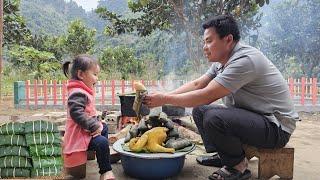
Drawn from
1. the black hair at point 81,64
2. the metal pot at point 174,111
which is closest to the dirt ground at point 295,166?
the black hair at point 81,64

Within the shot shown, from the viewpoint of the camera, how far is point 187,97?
8.16ft

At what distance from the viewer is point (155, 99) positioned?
251 centimetres

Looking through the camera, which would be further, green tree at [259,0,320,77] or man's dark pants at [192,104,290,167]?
green tree at [259,0,320,77]

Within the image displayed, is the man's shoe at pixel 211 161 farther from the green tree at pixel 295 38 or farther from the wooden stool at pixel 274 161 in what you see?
the green tree at pixel 295 38

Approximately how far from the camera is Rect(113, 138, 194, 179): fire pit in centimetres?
254

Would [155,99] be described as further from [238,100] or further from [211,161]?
[211,161]

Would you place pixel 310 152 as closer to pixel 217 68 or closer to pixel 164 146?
pixel 217 68

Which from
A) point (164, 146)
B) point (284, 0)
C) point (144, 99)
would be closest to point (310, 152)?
point (164, 146)

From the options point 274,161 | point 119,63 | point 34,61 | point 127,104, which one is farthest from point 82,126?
point 119,63

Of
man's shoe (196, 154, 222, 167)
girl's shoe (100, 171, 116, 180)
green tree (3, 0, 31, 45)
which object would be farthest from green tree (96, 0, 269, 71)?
girl's shoe (100, 171, 116, 180)

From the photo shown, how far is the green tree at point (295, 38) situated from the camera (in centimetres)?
1892

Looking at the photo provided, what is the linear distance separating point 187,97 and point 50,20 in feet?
92.0

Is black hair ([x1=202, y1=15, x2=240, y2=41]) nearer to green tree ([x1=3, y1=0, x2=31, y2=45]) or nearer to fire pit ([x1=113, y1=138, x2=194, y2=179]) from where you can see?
fire pit ([x1=113, y1=138, x2=194, y2=179])

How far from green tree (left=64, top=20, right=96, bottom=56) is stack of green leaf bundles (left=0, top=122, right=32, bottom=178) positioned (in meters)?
13.8
